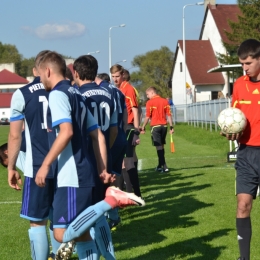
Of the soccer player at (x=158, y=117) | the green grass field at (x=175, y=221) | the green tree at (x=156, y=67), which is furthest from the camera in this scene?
the green tree at (x=156, y=67)

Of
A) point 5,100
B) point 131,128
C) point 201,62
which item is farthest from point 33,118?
point 5,100

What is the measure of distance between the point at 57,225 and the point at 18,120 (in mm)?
1149

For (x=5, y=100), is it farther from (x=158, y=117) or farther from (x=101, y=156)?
(x=101, y=156)

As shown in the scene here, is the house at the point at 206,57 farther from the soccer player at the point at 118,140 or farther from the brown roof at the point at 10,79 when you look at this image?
the brown roof at the point at 10,79

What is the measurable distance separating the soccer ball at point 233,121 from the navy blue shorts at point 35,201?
5.85 feet

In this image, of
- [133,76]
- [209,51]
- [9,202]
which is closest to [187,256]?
[9,202]

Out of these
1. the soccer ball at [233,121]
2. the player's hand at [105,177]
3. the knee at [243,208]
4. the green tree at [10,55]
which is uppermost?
the green tree at [10,55]

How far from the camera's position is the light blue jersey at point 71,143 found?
487 centimetres

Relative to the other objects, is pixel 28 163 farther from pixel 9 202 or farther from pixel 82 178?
pixel 9 202

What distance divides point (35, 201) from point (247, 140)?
7.07ft

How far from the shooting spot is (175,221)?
894 centimetres

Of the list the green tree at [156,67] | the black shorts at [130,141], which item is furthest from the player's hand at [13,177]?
the green tree at [156,67]

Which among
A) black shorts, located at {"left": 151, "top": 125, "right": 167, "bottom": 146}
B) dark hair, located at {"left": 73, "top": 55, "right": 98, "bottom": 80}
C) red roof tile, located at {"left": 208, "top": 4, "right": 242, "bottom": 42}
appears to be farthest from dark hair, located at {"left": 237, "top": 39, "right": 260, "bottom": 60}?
red roof tile, located at {"left": 208, "top": 4, "right": 242, "bottom": 42}

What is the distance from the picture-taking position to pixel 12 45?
152000 millimetres
